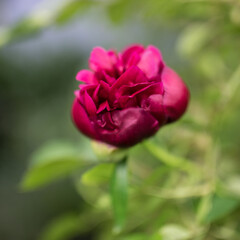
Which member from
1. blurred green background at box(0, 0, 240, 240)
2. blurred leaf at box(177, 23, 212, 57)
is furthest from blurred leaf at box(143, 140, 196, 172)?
blurred leaf at box(177, 23, 212, 57)

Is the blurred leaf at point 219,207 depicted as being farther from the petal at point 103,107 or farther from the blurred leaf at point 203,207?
the petal at point 103,107

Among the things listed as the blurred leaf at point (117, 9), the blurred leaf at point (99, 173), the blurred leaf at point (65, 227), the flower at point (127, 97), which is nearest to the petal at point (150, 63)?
the flower at point (127, 97)

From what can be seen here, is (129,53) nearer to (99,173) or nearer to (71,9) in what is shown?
(99,173)

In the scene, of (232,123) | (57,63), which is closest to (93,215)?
(232,123)

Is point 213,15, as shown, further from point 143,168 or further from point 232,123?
point 143,168

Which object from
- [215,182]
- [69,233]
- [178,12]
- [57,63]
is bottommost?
[57,63]

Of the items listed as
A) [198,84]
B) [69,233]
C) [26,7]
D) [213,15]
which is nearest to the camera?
[213,15]
